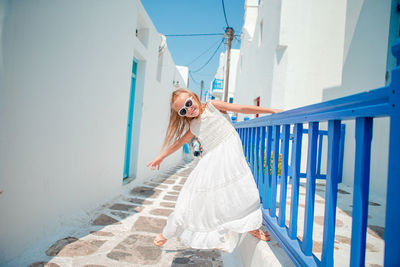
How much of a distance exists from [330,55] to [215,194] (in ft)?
18.8

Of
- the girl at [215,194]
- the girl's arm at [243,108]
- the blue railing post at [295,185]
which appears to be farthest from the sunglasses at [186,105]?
the blue railing post at [295,185]

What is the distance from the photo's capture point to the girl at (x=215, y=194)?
5.84ft

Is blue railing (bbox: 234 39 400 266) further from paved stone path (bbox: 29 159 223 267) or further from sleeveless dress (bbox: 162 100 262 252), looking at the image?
paved stone path (bbox: 29 159 223 267)

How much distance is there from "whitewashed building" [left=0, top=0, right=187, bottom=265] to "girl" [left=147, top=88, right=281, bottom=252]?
134 cm

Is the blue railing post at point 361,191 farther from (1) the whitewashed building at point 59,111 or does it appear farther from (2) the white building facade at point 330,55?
(2) the white building facade at point 330,55

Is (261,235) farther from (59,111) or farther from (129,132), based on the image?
(129,132)

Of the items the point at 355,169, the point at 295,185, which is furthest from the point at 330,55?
the point at 355,169

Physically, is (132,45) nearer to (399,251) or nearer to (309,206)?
(309,206)

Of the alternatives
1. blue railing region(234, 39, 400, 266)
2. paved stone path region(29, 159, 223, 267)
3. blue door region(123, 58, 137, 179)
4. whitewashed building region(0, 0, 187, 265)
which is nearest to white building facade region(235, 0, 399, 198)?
blue railing region(234, 39, 400, 266)

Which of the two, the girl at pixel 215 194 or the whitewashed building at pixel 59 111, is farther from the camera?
the whitewashed building at pixel 59 111

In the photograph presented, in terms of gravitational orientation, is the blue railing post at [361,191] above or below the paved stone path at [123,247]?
above

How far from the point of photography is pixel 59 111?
2.54 meters

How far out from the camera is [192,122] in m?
2.18

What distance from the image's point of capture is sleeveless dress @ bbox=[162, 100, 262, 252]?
1770 mm
